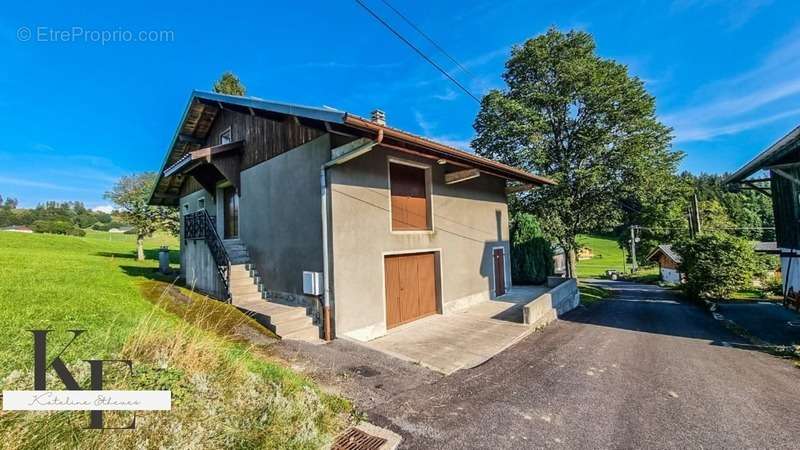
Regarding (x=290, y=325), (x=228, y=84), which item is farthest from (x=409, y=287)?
(x=228, y=84)

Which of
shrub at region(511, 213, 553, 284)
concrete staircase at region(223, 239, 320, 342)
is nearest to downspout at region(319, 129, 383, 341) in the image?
concrete staircase at region(223, 239, 320, 342)

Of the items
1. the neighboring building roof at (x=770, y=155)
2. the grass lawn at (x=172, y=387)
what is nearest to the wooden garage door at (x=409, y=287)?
the grass lawn at (x=172, y=387)

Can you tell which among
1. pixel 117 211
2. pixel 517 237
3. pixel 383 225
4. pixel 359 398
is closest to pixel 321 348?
pixel 359 398

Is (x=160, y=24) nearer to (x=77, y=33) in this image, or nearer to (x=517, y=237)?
(x=77, y=33)

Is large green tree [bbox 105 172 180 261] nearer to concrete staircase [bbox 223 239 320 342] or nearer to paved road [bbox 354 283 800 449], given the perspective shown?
concrete staircase [bbox 223 239 320 342]

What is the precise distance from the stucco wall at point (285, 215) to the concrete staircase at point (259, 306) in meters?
0.31

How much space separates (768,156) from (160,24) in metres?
18.2

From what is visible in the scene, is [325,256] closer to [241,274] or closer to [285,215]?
[285,215]

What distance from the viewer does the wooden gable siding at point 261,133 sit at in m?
8.32

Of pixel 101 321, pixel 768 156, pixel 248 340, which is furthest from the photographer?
pixel 768 156

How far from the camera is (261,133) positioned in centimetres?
973

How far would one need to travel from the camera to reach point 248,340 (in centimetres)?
638

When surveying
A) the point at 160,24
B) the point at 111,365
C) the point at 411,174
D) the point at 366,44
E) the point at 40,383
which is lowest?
the point at 111,365

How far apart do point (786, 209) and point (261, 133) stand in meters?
20.8
